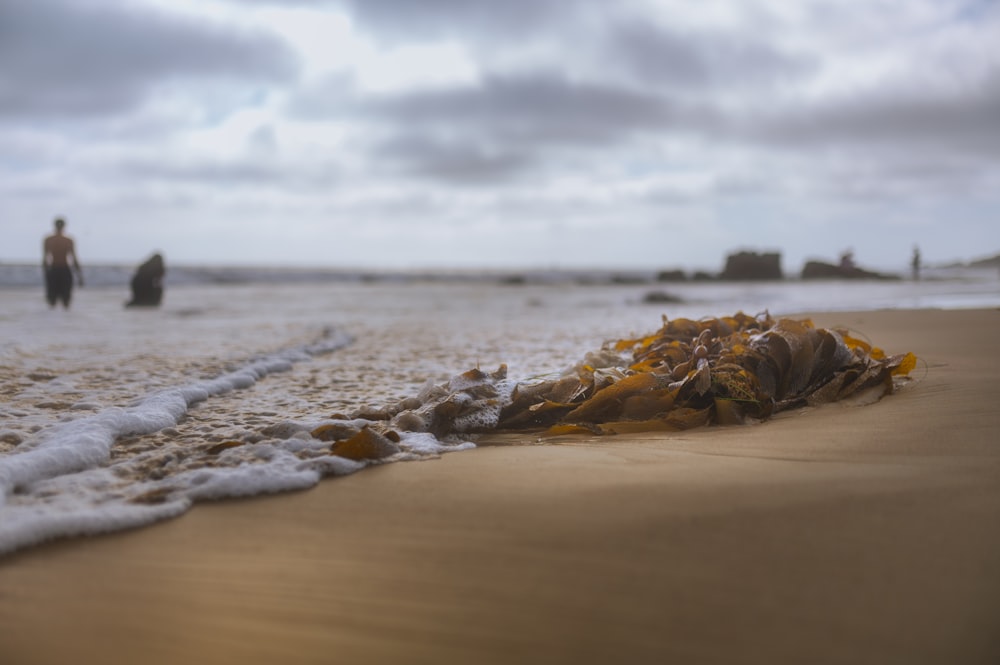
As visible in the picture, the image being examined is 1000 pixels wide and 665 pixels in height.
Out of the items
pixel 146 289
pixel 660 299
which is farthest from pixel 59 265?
pixel 660 299

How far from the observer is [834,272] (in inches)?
958

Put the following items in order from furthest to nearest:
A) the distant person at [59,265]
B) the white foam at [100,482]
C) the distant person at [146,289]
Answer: the distant person at [146,289] → the distant person at [59,265] → the white foam at [100,482]

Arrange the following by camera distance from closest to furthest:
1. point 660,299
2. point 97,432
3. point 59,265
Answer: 1. point 97,432
2. point 59,265
3. point 660,299

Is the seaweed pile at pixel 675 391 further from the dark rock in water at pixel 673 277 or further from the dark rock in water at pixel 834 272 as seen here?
the dark rock in water at pixel 673 277

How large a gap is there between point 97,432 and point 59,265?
1131 centimetres

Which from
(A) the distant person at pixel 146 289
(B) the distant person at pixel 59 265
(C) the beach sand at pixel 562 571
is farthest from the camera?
(A) the distant person at pixel 146 289

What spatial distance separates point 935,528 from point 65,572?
1.85 m

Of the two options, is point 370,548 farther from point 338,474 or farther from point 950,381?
point 950,381

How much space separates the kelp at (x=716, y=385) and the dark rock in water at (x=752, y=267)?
78.9ft

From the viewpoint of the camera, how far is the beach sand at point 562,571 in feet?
3.81

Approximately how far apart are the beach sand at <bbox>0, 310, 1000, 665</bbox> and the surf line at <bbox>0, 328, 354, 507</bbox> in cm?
61

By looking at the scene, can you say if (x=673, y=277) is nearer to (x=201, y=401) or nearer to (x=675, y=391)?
(x=675, y=391)

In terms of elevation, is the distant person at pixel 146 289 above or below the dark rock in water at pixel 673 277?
below

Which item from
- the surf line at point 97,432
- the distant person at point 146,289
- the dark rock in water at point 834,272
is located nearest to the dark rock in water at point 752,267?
the dark rock in water at point 834,272
